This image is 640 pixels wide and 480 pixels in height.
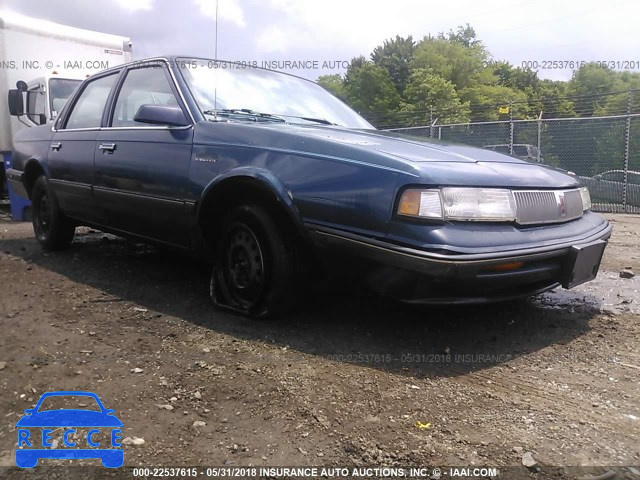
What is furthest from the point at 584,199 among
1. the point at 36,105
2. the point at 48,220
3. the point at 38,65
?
the point at 38,65

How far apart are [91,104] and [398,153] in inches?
126

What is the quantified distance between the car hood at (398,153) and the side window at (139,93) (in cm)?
69

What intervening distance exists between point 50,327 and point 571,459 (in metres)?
2.80

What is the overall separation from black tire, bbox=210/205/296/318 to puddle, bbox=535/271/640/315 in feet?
5.83

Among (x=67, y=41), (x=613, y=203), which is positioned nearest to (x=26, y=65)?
(x=67, y=41)

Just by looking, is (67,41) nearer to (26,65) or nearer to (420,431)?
A: (26,65)

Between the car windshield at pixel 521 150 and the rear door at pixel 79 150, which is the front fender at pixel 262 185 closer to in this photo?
the rear door at pixel 79 150

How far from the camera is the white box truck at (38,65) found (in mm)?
8594

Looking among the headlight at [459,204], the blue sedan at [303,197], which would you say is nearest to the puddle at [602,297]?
the blue sedan at [303,197]

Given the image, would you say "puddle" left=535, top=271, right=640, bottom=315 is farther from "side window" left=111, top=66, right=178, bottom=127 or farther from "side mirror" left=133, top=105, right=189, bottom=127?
"side window" left=111, top=66, right=178, bottom=127

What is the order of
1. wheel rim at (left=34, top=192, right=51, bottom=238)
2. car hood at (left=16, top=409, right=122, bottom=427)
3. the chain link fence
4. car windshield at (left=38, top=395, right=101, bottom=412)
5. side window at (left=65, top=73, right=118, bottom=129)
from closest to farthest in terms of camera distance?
car hood at (left=16, top=409, right=122, bottom=427), car windshield at (left=38, top=395, right=101, bottom=412), side window at (left=65, top=73, right=118, bottom=129), wheel rim at (left=34, top=192, right=51, bottom=238), the chain link fence

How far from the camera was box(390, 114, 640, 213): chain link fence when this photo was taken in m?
10.1

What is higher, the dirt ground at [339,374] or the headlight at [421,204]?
the headlight at [421,204]

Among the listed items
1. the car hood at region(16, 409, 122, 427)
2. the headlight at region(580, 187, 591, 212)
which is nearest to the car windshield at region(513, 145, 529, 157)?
the headlight at region(580, 187, 591, 212)
